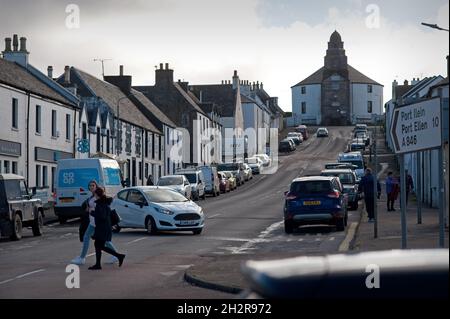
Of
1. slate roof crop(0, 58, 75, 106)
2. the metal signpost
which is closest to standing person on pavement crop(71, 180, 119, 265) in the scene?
the metal signpost

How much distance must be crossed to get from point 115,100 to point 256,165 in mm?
20827

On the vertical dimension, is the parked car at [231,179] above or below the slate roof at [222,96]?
below

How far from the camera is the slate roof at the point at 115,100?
63.7 m

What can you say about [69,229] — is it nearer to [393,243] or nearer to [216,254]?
[216,254]

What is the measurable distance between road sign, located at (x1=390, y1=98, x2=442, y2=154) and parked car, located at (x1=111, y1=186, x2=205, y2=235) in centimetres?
1379

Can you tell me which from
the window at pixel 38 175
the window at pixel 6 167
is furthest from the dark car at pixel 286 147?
the window at pixel 6 167

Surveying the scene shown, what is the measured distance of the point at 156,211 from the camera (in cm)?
2747

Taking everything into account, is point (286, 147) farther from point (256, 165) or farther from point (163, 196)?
point (163, 196)

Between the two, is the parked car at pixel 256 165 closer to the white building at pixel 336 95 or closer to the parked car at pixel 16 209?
the parked car at pixel 16 209

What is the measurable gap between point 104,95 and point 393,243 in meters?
46.7

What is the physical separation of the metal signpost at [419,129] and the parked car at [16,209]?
1542 centimetres

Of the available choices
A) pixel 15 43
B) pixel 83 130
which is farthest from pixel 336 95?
pixel 15 43
